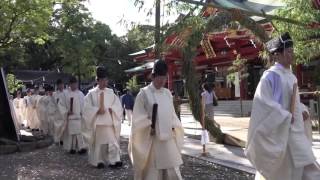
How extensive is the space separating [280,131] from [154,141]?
6.88 feet

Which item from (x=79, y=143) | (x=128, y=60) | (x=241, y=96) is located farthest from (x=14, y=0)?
(x=128, y=60)

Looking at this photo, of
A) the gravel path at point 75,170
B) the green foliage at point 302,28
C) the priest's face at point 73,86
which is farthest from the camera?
the priest's face at point 73,86

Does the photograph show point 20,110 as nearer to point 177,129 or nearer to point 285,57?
point 177,129

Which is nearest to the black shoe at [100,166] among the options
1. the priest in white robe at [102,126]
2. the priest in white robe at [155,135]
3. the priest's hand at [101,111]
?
the priest in white robe at [102,126]

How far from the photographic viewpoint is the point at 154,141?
6922 millimetres

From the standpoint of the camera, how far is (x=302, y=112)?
546 cm

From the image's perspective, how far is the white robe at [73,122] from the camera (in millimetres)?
12945

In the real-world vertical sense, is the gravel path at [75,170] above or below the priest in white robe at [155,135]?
below

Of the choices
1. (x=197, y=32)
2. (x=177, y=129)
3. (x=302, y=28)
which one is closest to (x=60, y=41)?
(x=197, y=32)

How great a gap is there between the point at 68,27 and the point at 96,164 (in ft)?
72.3

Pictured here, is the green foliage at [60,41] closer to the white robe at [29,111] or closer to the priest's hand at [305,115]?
the white robe at [29,111]

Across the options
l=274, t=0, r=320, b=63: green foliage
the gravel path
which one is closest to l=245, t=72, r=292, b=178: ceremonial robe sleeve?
the gravel path

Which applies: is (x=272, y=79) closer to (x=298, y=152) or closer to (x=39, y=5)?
(x=298, y=152)

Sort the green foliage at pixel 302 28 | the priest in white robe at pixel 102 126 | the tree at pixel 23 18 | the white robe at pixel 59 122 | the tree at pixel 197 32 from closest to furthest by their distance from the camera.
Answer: the priest in white robe at pixel 102 126 → the green foliage at pixel 302 28 → the tree at pixel 197 32 → the white robe at pixel 59 122 → the tree at pixel 23 18
